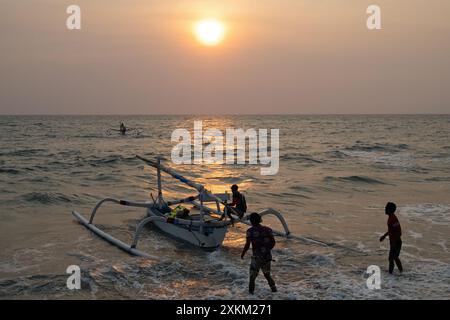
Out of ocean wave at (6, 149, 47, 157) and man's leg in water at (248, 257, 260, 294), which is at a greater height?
ocean wave at (6, 149, 47, 157)

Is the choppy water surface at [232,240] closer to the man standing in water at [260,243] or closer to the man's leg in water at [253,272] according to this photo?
the man's leg in water at [253,272]

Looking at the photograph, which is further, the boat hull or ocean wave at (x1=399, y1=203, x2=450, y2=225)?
ocean wave at (x1=399, y1=203, x2=450, y2=225)

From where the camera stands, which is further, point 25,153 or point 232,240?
point 25,153

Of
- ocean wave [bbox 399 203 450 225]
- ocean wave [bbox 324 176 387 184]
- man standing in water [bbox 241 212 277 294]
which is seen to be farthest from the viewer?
ocean wave [bbox 324 176 387 184]

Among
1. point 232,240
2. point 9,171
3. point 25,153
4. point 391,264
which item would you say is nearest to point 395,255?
point 391,264

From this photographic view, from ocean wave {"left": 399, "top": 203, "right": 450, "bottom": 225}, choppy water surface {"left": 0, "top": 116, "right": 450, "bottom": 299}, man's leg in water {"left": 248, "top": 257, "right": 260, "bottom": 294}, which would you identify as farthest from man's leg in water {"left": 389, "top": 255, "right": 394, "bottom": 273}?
ocean wave {"left": 399, "top": 203, "right": 450, "bottom": 225}

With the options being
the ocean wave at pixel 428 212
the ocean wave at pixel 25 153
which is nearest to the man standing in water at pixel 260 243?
the ocean wave at pixel 428 212

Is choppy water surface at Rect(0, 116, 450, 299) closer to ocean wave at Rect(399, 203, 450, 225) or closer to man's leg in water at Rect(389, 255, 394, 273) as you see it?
ocean wave at Rect(399, 203, 450, 225)

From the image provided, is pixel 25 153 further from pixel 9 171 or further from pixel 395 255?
pixel 395 255

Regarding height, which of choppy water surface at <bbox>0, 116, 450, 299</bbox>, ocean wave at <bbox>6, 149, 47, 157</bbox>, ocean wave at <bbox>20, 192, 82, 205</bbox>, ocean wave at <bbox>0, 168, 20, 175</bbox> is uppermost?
ocean wave at <bbox>6, 149, 47, 157</bbox>

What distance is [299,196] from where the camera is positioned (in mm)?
21922
